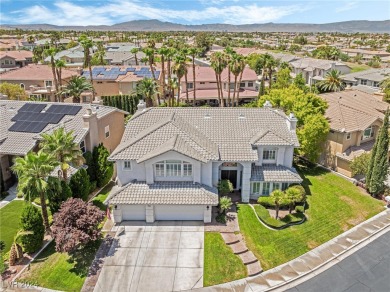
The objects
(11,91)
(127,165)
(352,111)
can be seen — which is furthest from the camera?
(11,91)

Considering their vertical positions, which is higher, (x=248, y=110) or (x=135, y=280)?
(x=248, y=110)

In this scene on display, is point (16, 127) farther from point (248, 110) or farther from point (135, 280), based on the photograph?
point (248, 110)

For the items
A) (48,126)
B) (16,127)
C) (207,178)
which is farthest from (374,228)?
(16,127)

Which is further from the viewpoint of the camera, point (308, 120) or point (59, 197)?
point (308, 120)

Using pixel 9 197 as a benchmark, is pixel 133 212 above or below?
above

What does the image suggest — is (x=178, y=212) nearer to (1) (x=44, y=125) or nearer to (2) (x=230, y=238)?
(2) (x=230, y=238)

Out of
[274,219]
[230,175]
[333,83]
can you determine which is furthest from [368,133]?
[333,83]

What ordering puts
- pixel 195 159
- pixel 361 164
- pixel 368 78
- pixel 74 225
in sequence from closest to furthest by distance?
1. pixel 74 225
2. pixel 195 159
3. pixel 361 164
4. pixel 368 78

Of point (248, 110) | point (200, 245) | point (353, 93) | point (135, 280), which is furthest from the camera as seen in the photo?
point (353, 93)
